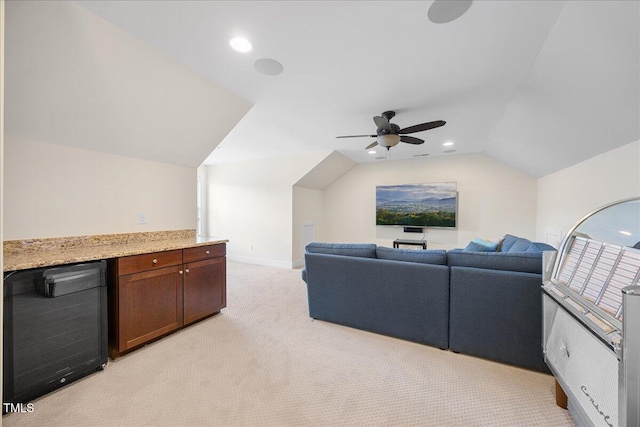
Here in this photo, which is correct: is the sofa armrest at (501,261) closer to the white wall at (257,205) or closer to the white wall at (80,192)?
the white wall at (80,192)

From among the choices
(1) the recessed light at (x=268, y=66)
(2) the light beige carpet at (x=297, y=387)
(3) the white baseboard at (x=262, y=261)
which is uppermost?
(1) the recessed light at (x=268, y=66)

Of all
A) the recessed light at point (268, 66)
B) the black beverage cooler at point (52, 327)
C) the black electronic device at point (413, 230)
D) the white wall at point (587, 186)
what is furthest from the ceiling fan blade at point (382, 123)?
the black electronic device at point (413, 230)

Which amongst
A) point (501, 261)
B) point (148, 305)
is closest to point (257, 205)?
point (148, 305)

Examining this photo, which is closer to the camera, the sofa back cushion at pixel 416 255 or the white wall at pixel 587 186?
the white wall at pixel 587 186

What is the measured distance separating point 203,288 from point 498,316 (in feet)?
9.42

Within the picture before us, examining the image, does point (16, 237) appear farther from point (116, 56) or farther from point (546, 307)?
point (546, 307)

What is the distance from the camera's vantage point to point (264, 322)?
9.50ft

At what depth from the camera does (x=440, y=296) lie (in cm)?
230

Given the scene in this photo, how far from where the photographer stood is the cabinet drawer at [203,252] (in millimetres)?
2668

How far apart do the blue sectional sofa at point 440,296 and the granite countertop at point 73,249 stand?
147cm

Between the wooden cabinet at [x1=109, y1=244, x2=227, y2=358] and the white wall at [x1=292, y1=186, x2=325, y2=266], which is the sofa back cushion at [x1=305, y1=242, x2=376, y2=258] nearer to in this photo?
the wooden cabinet at [x1=109, y1=244, x2=227, y2=358]

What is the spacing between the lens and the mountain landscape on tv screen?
18.5ft

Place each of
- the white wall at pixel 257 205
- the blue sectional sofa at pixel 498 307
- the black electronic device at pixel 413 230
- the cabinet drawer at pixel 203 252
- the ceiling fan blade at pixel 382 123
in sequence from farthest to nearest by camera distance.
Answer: the black electronic device at pixel 413 230
the white wall at pixel 257 205
the ceiling fan blade at pixel 382 123
the cabinet drawer at pixel 203 252
the blue sectional sofa at pixel 498 307

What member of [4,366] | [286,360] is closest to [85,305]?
[4,366]
